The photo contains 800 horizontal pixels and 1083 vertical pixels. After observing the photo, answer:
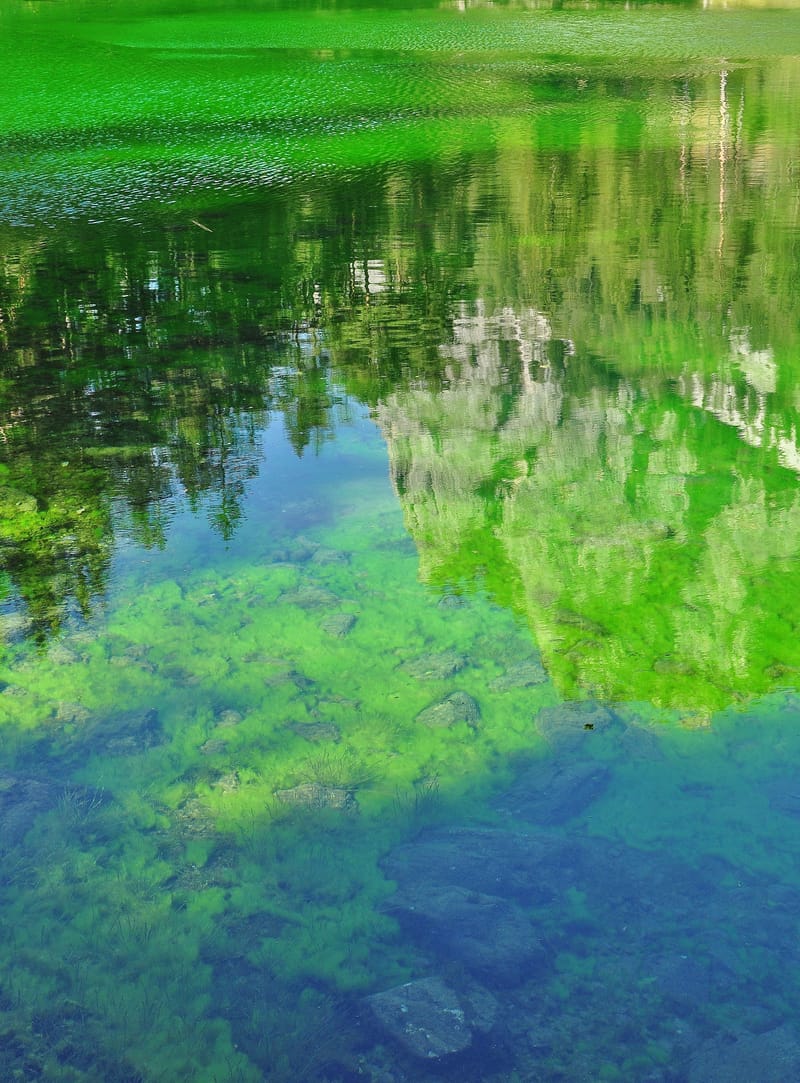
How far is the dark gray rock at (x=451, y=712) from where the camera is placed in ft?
7.07

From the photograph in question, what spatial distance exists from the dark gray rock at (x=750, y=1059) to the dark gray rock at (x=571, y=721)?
2.10ft

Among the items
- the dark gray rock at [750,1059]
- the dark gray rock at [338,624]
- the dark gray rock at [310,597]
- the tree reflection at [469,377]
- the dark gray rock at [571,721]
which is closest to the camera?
the dark gray rock at [750,1059]

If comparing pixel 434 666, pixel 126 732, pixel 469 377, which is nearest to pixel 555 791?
pixel 434 666

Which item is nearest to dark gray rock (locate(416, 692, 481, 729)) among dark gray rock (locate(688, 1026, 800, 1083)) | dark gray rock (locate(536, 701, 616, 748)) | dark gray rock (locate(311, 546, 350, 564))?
dark gray rock (locate(536, 701, 616, 748))

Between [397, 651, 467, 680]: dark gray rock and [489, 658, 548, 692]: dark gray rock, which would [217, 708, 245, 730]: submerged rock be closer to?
[397, 651, 467, 680]: dark gray rock

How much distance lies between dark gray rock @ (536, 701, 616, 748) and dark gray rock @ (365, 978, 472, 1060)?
0.59m

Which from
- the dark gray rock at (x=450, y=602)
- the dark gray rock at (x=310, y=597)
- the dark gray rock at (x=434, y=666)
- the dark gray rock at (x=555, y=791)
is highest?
the dark gray rock at (x=310, y=597)

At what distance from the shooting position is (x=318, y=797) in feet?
6.50

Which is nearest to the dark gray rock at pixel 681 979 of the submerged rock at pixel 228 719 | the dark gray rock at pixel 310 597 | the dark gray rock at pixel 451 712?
the dark gray rock at pixel 451 712

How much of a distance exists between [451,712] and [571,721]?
0.23 meters

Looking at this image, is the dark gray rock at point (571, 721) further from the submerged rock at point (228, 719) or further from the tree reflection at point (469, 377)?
the submerged rock at point (228, 719)

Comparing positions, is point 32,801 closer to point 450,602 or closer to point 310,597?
point 310,597

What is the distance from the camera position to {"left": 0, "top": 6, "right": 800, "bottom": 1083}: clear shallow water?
1.61 metres

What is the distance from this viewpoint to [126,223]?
5.52 m
